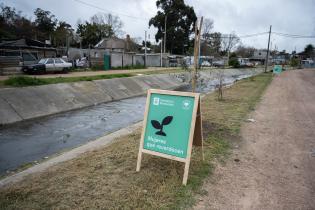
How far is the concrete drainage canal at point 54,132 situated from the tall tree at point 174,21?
47995 millimetres

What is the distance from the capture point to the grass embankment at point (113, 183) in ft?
11.4

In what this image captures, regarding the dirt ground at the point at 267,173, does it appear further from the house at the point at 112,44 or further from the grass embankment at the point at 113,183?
the house at the point at 112,44

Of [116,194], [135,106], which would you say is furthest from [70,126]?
[116,194]

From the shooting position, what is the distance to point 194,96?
4.05 metres

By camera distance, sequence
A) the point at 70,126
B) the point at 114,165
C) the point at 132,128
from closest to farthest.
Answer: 1. the point at 114,165
2. the point at 132,128
3. the point at 70,126

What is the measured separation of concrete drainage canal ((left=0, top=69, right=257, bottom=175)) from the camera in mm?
6262

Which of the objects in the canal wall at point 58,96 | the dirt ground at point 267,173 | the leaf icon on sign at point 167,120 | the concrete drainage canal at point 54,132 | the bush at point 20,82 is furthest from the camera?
the bush at point 20,82

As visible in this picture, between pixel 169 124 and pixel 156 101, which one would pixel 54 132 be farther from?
pixel 169 124

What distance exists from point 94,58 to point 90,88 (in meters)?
15.9

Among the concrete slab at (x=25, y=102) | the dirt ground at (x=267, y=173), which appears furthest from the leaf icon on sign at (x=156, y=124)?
the concrete slab at (x=25, y=102)

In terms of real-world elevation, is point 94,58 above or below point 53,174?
above

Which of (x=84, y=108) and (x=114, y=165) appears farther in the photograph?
(x=84, y=108)

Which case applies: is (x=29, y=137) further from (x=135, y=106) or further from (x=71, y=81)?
(x=71, y=81)

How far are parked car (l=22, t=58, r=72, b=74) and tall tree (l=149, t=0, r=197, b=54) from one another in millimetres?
36631
